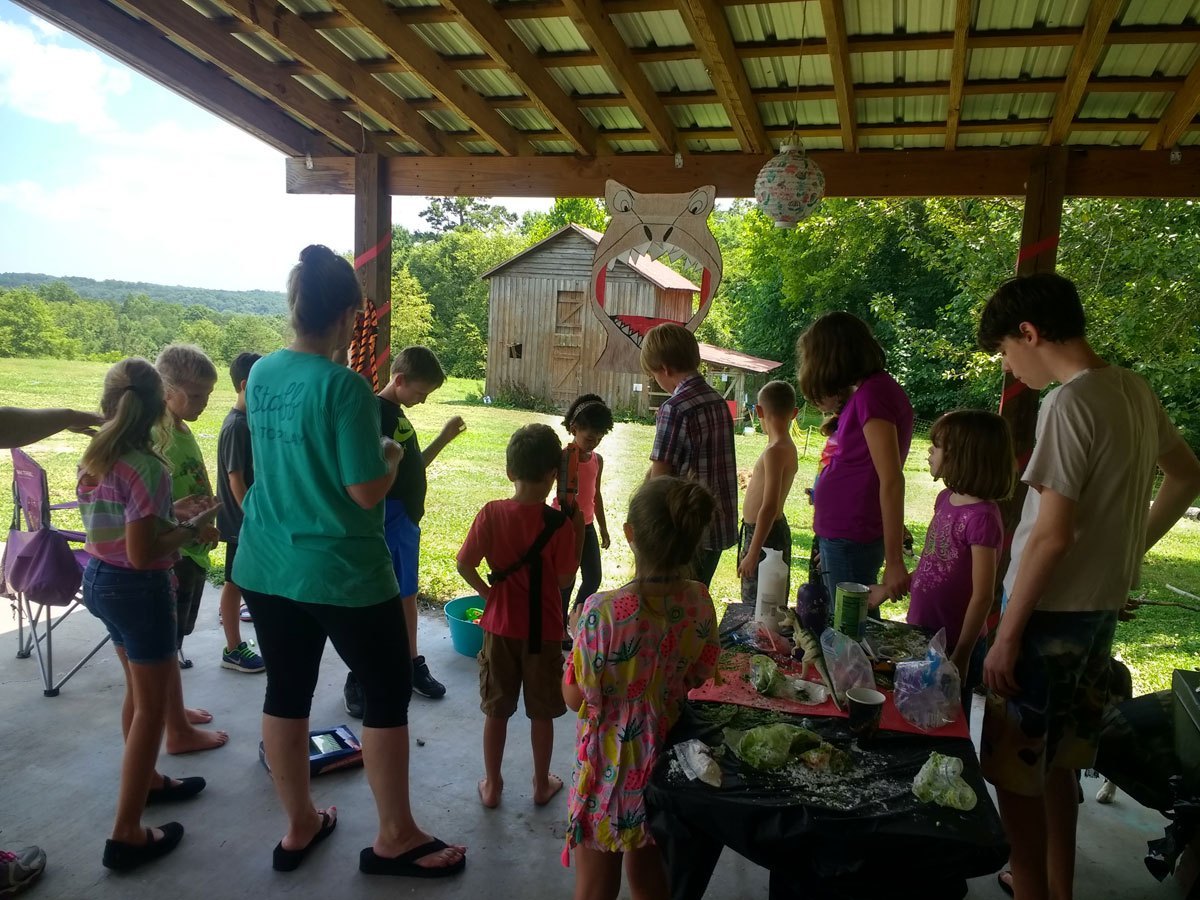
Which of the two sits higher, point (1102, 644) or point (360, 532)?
point (360, 532)

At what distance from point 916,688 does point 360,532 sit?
135 cm

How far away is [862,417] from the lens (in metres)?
2.05

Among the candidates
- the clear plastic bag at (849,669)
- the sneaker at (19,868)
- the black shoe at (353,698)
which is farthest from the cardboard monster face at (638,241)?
the sneaker at (19,868)

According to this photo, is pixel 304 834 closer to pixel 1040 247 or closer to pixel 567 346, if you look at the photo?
pixel 567 346

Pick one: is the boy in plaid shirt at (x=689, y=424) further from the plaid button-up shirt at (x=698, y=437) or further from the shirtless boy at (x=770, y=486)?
the shirtless boy at (x=770, y=486)

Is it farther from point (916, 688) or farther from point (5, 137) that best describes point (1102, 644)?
point (5, 137)

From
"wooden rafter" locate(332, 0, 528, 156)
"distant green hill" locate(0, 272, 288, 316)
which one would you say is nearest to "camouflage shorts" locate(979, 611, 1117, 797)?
"wooden rafter" locate(332, 0, 528, 156)

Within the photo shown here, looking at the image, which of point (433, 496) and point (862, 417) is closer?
point (862, 417)

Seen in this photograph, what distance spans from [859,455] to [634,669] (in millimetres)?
1094

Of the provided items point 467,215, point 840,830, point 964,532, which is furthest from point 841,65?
point 467,215

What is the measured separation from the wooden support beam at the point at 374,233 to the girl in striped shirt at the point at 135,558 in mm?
2104

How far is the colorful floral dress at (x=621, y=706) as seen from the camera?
1402 millimetres

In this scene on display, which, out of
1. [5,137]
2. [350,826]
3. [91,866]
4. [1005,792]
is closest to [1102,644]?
[1005,792]

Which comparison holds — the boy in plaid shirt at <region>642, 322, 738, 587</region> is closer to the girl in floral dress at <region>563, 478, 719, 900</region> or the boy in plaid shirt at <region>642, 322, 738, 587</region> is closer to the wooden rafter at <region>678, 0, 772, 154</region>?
the girl in floral dress at <region>563, 478, 719, 900</region>
